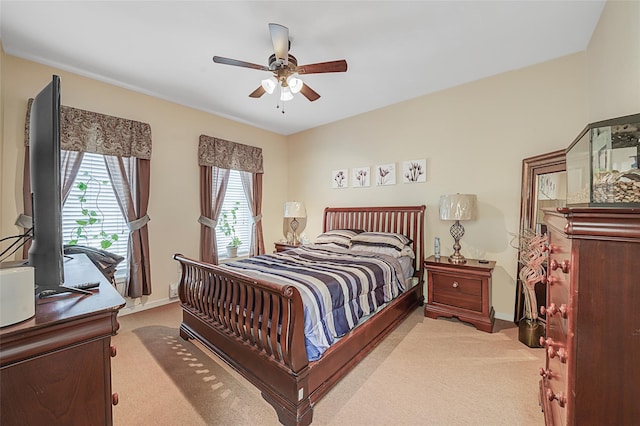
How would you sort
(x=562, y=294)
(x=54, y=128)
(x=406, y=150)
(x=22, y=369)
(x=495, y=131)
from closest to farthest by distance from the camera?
1. (x=22, y=369)
2. (x=54, y=128)
3. (x=562, y=294)
4. (x=495, y=131)
5. (x=406, y=150)

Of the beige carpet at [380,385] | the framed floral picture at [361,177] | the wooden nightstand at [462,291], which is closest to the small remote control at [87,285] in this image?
the beige carpet at [380,385]

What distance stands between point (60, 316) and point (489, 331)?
343 cm

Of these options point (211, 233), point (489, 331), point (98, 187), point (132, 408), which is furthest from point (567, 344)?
point (98, 187)

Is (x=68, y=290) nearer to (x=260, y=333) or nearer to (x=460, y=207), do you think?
(x=260, y=333)

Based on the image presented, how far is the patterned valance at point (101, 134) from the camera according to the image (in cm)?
289

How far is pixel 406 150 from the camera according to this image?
3900mm

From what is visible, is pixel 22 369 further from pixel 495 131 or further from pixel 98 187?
pixel 495 131

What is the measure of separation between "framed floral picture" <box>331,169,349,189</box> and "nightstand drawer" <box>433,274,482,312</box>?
83.3 inches

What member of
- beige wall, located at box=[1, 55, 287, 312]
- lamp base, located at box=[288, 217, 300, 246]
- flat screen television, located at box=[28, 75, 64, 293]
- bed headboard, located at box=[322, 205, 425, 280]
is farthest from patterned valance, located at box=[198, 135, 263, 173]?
flat screen television, located at box=[28, 75, 64, 293]

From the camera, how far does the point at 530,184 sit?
2.91 m

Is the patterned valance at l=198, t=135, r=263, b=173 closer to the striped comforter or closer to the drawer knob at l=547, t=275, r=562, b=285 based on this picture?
the striped comforter

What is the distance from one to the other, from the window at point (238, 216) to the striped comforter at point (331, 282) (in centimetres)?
168

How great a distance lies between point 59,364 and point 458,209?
132 inches

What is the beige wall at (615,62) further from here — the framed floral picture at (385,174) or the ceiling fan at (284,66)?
the framed floral picture at (385,174)
